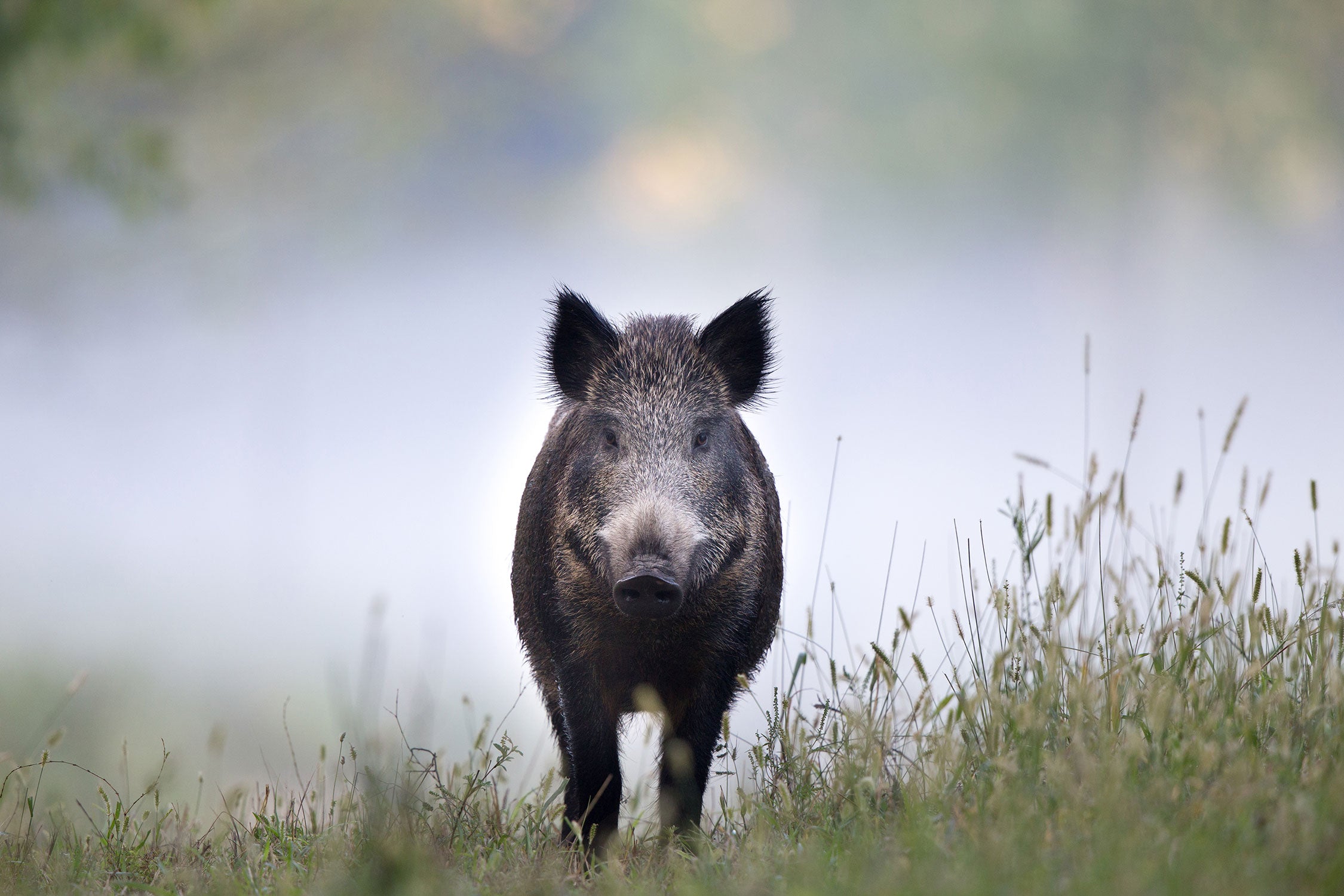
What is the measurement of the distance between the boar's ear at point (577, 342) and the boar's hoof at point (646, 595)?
1395 millimetres

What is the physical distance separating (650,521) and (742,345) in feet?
4.41

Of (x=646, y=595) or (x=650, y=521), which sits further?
(x=650, y=521)

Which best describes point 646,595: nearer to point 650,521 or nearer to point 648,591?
point 648,591

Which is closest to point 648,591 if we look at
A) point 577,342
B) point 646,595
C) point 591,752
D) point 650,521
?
point 646,595

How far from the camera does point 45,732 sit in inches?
157

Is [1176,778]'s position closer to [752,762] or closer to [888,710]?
[888,710]

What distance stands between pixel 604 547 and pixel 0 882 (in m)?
2.26

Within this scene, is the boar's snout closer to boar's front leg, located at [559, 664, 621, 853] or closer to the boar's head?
the boar's head

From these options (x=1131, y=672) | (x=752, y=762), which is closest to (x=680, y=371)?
(x=752, y=762)

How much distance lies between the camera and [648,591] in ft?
12.3

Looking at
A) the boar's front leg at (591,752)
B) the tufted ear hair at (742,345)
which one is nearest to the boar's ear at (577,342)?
the tufted ear hair at (742,345)

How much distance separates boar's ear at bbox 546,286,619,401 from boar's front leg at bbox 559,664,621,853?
4.26ft

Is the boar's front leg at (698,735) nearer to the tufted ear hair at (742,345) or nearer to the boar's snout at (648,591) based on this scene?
the boar's snout at (648,591)

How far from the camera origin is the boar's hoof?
12.3ft
